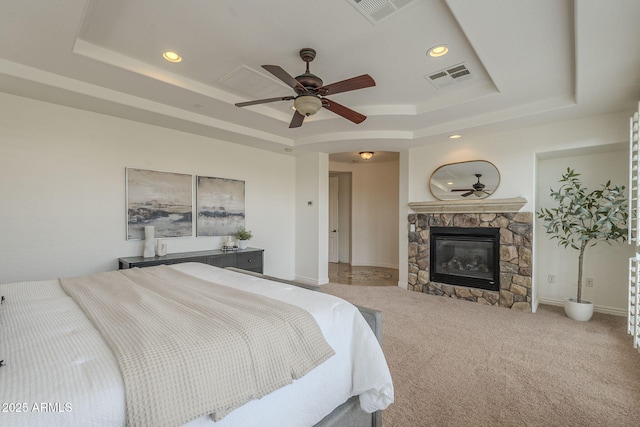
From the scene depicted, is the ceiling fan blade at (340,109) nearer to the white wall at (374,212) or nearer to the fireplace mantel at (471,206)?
the fireplace mantel at (471,206)

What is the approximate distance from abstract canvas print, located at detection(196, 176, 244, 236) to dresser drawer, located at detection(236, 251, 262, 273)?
0.56 metres

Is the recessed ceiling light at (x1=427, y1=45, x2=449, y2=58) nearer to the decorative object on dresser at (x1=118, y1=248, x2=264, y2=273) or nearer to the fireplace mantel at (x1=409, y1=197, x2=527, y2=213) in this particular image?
the fireplace mantel at (x1=409, y1=197, x2=527, y2=213)

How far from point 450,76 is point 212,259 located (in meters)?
3.59

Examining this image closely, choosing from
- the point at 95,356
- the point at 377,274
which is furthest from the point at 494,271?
the point at 95,356

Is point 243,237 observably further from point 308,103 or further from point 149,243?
point 308,103

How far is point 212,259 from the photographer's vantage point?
12.8 feet

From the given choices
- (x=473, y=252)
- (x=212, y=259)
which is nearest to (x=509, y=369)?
(x=473, y=252)

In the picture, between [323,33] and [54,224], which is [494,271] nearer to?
[323,33]

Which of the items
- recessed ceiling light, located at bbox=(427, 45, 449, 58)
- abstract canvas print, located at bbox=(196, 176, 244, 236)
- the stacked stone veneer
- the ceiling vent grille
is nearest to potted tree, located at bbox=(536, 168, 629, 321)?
the stacked stone veneer

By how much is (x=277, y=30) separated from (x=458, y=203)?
3.48 m

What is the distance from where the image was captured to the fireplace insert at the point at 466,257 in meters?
4.17

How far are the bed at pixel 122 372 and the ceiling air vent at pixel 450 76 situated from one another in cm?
248

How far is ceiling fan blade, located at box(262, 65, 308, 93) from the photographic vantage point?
2.09m

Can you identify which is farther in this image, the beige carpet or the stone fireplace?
the stone fireplace
